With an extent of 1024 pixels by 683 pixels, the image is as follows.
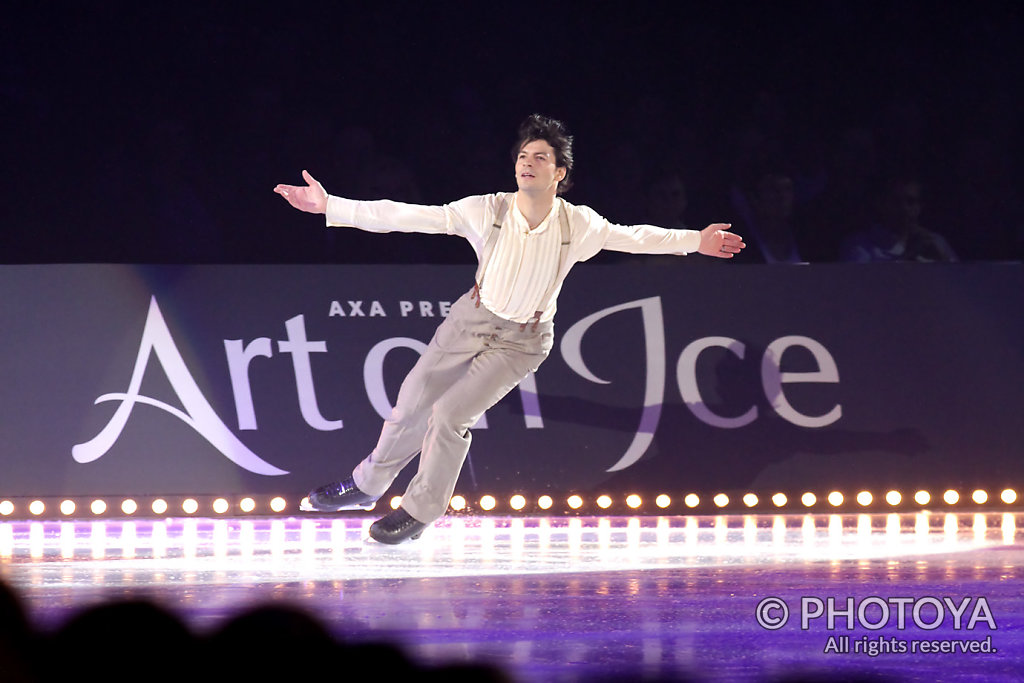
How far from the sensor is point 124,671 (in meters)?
1.83

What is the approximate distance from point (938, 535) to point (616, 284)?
6.45 feet

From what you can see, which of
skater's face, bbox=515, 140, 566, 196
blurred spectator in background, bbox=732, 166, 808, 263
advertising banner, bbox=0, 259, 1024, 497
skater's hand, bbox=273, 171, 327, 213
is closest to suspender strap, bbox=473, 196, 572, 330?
skater's face, bbox=515, 140, 566, 196

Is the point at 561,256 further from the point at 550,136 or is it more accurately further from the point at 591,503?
the point at 591,503

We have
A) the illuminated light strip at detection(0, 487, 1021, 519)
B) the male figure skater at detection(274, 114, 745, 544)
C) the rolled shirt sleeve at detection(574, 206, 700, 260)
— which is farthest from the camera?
the illuminated light strip at detection(0, 487, 1021, 519)

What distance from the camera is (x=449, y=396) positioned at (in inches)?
216

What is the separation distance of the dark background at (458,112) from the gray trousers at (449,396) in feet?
7.62

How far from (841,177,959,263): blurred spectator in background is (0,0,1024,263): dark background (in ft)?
0.33

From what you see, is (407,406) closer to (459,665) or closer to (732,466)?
(732,466)

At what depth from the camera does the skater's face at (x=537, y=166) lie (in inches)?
216

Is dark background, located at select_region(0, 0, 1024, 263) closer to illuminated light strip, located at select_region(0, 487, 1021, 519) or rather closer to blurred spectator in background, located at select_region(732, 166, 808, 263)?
blurred spectator in background, located at select_region(732, 166, 808, 263)

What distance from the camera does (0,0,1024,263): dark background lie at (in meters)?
8.01

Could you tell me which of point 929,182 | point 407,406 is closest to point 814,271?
point 929,182

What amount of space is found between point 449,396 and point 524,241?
0.66 meters

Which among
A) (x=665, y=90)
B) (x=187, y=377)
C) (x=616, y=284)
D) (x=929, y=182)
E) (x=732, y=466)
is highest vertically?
(x=665, y=90)
